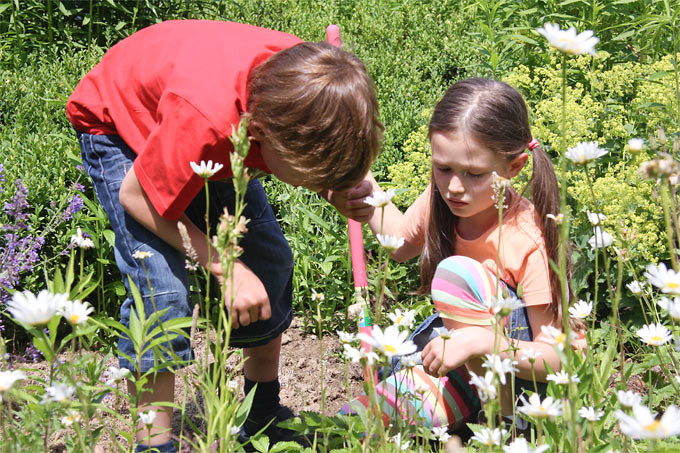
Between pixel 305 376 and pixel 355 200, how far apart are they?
86 cm

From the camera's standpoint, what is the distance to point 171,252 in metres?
2.00

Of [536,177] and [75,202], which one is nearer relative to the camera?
[536,177]

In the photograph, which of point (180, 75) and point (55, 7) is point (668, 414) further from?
point (55, 7)

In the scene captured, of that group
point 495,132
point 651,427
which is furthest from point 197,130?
point 651,427

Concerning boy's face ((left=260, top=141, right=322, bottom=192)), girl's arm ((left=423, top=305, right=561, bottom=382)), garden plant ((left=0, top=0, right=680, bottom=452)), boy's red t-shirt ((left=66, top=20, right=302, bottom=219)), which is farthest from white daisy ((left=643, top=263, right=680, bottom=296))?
boy's red t-shirt ((left=66, top=20, right=302, bottom=219))

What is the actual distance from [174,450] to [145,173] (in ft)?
2.36

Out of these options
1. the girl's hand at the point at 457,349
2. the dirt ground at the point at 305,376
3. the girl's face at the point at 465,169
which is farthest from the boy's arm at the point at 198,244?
the dirt ground at the point at 305,376

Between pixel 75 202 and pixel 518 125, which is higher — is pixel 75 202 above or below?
below

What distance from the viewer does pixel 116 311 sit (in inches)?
110

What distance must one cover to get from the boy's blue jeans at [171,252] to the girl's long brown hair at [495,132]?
481mm

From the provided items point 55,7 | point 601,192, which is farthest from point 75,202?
point 55,7

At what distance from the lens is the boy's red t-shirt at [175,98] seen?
1.76 metres

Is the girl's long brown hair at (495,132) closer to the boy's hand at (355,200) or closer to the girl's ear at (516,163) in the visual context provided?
the girl's ear at (516,163)

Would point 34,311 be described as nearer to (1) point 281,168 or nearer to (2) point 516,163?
(1) point 281,168
